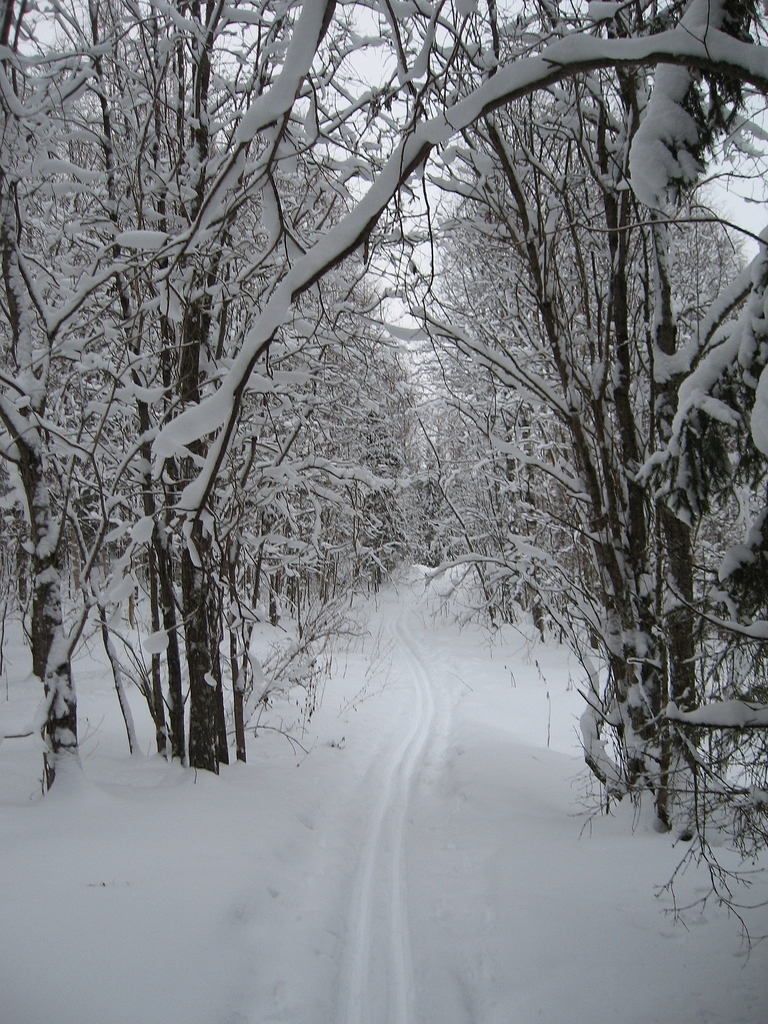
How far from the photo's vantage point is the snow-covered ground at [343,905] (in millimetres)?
2850

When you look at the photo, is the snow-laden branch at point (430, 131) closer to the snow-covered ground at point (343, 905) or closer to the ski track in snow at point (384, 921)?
the snow-covered ground at point (343, 905)

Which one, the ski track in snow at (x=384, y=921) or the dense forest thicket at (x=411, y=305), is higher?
the dense forest thicket at (x=411, y=305)

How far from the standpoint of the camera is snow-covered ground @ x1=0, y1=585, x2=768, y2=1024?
2.85m

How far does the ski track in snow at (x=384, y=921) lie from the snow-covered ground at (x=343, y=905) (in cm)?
1

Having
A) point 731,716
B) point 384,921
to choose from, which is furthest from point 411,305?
point 384,921

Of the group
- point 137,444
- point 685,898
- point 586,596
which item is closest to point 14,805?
point 137,444

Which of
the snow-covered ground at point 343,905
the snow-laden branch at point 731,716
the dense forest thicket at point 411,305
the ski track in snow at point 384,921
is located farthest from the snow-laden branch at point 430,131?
the ski track in snow at point 384,921

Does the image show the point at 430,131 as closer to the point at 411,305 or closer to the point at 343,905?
the point at 411,305

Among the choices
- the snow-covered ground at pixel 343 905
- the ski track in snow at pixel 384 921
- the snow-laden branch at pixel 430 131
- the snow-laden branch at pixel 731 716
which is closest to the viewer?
the snow-laden branch at pixel 430 131

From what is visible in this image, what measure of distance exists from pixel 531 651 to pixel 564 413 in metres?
10.7

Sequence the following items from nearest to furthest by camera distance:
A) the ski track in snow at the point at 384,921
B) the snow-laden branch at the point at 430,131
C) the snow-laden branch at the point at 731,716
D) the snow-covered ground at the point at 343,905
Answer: the snow-laden branch at the point at 430,131, the snow-laden branch at the point at 731,716, the snow-covered ground at the point at 343,905, the ski track in snow at the point at 384,921

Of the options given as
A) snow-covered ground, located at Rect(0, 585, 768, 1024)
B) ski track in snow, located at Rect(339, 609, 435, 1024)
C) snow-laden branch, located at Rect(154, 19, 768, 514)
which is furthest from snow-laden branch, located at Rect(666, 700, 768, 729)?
snow-laden branch, located at Rect(154, 19, 768, 514)

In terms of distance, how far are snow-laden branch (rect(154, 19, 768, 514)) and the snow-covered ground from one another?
271cm

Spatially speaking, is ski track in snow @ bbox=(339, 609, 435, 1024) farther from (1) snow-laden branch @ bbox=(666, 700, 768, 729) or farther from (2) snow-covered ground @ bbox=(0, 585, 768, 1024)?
(1) snow-laden branch @ bbox=(666, 700, 768, 729)
